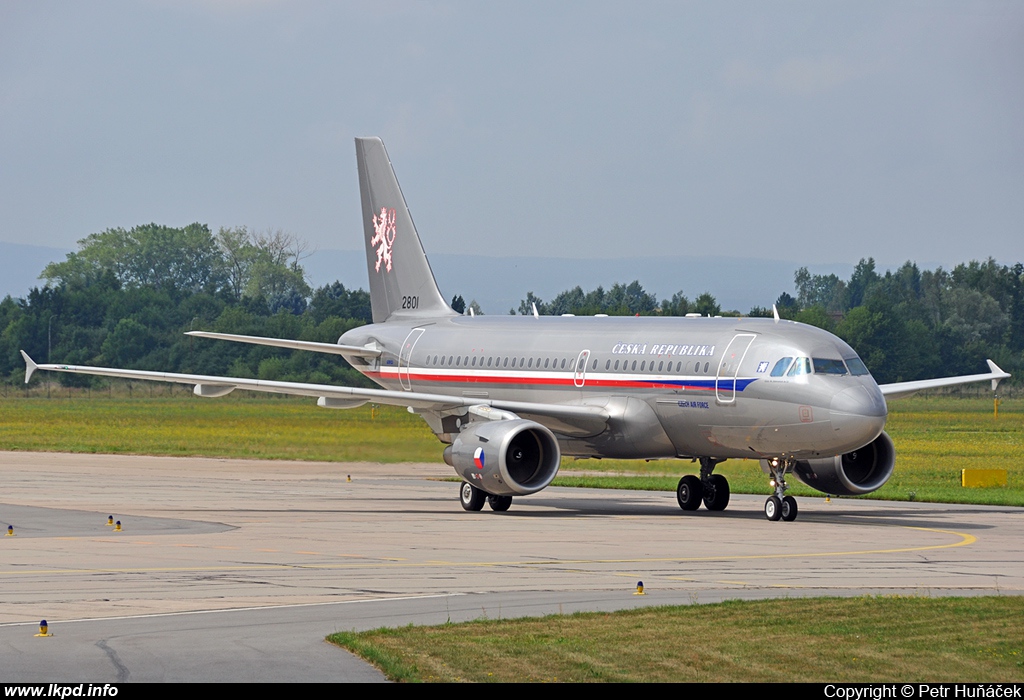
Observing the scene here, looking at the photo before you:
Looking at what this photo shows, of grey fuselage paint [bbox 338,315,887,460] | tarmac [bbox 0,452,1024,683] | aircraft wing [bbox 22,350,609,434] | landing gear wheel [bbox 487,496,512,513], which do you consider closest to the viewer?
tarmac [bbox 0,452,1024,683]

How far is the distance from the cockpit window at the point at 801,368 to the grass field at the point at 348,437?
30.9 feet

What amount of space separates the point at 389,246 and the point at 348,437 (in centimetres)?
580

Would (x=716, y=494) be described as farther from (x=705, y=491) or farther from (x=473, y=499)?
(x=473, y=499)

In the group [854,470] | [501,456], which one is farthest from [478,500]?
[854,470]

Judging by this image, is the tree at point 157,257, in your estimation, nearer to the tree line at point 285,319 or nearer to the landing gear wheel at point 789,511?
the tree line at point 285,319

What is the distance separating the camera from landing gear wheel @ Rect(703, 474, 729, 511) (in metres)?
37.3

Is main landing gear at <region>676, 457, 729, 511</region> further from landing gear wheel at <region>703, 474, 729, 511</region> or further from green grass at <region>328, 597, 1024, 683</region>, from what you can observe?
green grass at <region>328, 597, 1024, 683</region>

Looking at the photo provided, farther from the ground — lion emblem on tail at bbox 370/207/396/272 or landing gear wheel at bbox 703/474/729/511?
lion emblem on tail at bbox 370/207/396/272

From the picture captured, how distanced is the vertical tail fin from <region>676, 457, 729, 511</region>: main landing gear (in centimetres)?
1185

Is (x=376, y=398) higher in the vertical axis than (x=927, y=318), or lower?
lower

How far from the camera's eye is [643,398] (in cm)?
3609

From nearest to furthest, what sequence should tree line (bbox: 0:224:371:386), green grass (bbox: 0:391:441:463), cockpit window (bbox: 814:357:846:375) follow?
cockpit window (bbox: 814:357:846:375) → green grass (bbox: 0:391:441:463) → tree line (bbox: 0:224:371:386)

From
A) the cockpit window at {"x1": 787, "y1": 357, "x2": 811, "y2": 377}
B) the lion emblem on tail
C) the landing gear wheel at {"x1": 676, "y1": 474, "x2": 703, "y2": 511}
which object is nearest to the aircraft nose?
the cockpit window at {"x1": 787, "y1": 357, "x2": 811, "y2": 377}

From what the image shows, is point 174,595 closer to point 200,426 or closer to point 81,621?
point 81,621
